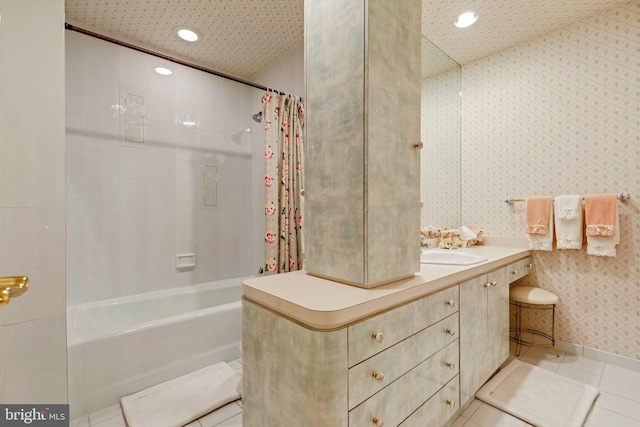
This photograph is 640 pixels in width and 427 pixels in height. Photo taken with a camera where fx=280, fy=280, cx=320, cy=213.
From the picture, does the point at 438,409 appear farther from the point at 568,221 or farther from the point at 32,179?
the point at 32,179

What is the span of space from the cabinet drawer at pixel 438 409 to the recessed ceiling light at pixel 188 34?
10.0 ft

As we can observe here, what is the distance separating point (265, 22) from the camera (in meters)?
2.29

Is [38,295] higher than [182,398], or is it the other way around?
[38,295]

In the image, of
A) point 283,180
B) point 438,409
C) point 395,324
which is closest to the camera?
point 395,324

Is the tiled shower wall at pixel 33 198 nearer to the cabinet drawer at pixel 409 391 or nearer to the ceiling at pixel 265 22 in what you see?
the ceiling at pixel 265 22

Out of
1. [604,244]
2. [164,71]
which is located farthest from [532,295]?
[164,71]

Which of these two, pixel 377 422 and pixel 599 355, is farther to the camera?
pixel 599 355

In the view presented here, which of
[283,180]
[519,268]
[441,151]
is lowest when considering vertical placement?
[519,268]

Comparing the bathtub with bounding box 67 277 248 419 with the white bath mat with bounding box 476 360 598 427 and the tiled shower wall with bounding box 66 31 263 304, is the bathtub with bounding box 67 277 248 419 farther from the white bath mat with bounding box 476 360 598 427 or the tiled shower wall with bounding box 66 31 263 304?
the white bath mat with bounding box 476 360 598 427

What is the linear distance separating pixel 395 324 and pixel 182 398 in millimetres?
1472

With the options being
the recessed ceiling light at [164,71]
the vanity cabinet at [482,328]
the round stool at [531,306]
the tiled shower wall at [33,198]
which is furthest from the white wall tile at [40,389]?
the round stool at [531,306]

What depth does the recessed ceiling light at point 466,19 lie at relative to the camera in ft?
6.68

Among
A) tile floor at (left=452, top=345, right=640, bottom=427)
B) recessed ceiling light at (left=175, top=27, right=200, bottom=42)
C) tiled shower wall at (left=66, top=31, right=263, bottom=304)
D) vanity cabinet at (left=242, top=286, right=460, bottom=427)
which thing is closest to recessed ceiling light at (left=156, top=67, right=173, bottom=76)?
tiled shower wall at (left=66, top=31, right=263, bottom=304)

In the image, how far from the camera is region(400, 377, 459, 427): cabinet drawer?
113 cm
